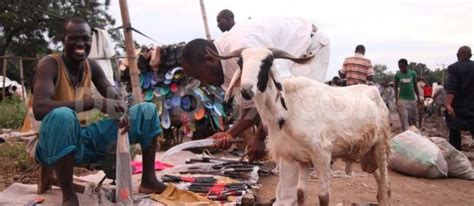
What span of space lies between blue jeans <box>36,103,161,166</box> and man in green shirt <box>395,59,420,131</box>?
677cm

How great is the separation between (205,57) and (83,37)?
0.90m

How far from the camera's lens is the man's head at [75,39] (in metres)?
3.54

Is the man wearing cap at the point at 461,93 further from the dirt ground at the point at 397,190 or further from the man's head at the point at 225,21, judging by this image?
the man's head at the point at 225,21

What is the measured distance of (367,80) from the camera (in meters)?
7.39

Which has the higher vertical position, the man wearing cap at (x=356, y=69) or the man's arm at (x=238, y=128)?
the man wearing cap at (x=356, y=69)

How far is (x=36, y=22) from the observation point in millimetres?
24016

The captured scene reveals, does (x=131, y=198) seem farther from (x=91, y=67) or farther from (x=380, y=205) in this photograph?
(x=380, y=205)

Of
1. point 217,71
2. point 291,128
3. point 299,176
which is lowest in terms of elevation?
point 299,176

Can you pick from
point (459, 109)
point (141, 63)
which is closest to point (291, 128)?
point (141, 63)

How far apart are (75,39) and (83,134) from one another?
0.67 meters

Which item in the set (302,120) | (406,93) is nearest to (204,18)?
(406,93)

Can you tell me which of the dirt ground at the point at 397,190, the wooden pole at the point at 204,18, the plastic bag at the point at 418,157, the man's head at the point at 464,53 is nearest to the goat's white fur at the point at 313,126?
the dirt ground at the point at 397,190

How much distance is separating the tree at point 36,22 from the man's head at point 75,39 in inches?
791

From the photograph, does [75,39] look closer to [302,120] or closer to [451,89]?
[302,120]
